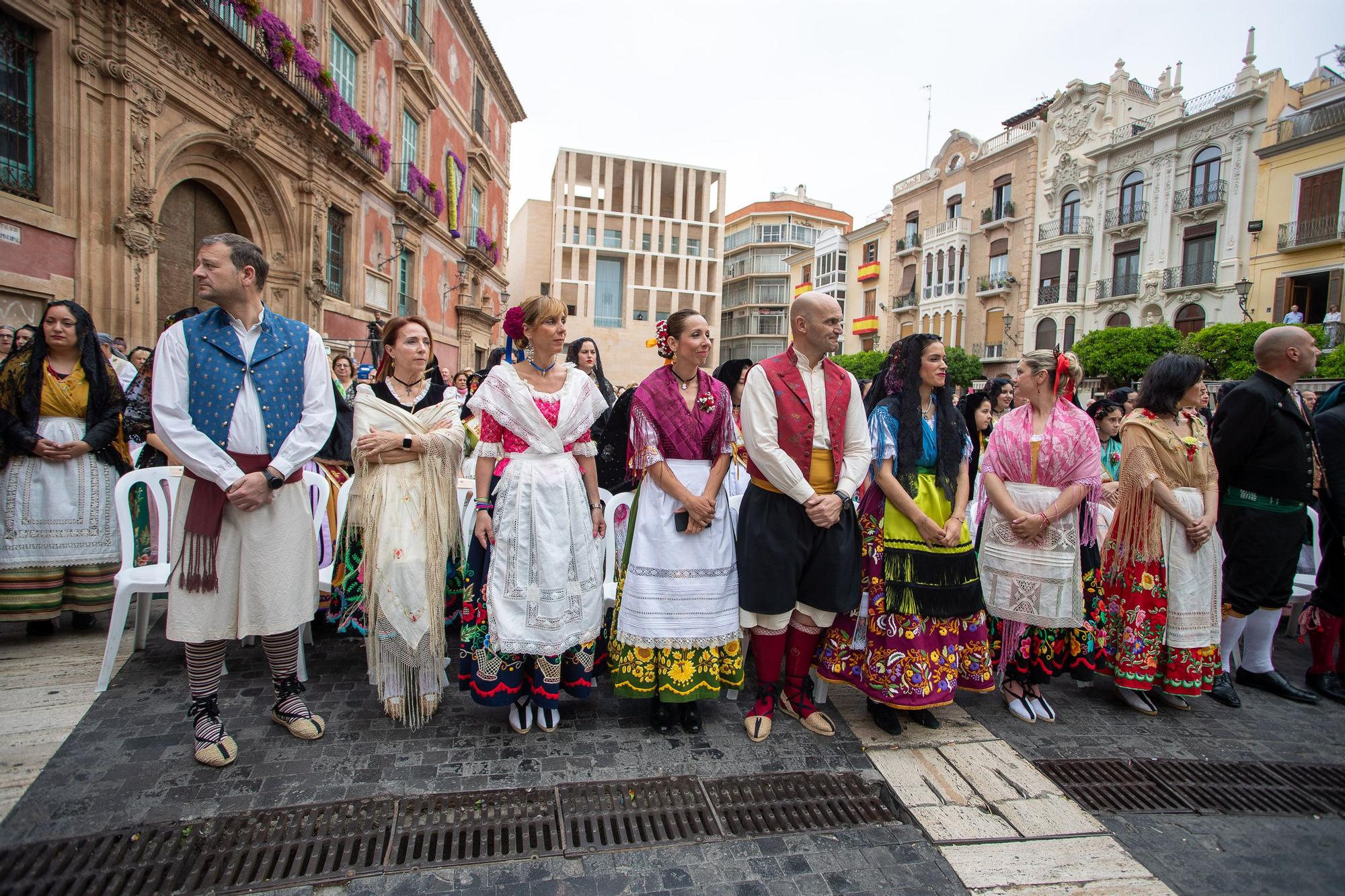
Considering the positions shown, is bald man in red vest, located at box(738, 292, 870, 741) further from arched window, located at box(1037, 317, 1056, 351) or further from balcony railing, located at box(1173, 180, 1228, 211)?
arched window, located at box(1037, 317, 1056, 351)

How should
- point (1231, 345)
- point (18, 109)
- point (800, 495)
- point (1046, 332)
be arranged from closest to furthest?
point (800, 495)
point (18, 109)
point (1231, 345)
point (1046, 332)

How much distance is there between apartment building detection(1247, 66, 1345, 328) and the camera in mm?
21141

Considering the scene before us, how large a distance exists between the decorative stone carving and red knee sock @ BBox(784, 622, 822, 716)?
10.5 metres

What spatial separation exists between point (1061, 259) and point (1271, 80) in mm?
8974

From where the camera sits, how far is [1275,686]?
13.7 ft

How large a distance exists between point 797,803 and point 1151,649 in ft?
8.02

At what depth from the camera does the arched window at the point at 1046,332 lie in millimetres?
31094

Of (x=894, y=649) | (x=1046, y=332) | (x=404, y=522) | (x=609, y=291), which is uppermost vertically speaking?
(x=609, y=291)

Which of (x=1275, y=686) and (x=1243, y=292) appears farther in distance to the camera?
(x=1243, y=292)

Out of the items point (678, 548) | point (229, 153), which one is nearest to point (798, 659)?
point (678, 548)

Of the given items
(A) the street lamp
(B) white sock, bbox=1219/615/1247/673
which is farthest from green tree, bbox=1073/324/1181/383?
(B) white sock, bbox=1219/615/1247/673

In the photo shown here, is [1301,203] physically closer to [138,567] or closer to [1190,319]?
[1190,319]

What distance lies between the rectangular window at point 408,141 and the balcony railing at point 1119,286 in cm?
2809

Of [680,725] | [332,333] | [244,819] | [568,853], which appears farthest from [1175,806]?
[332,333]
